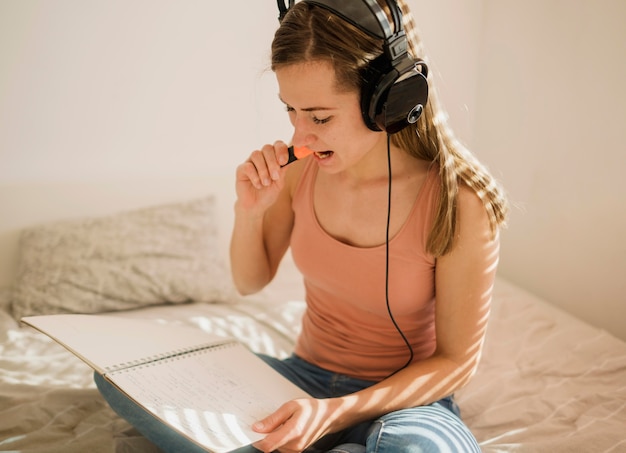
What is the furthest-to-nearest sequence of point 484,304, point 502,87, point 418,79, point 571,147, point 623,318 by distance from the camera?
point 502,87, point 571,147, point 623,318, point 484,304, point 418,79

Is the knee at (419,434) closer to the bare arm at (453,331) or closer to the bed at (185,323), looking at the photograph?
the bare arm at (453,331)

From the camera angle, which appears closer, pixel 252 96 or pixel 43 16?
pixel 43 16

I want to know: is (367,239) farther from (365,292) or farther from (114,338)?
(114,338)

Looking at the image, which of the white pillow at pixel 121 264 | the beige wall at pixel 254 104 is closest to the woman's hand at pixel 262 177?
the white pillow at pixel 121 264

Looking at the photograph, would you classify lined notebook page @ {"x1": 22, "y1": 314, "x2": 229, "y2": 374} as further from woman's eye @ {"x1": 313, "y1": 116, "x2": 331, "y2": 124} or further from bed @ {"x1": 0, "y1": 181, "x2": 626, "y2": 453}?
woman's eye @ {"x1": 313, "y1": 116, "x2": 331, "y2": 124}

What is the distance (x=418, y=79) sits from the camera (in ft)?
2.81

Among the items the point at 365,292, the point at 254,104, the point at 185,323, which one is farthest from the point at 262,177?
the point at 254,104

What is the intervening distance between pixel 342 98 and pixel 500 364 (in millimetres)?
746

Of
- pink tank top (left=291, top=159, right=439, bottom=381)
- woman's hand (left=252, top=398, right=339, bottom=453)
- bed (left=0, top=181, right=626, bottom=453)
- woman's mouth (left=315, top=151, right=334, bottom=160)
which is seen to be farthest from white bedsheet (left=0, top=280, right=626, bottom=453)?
woman's mouth (left=315, top=151, right=334, bottom=160)

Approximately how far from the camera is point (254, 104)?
184 cm

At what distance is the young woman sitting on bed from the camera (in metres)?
0.87

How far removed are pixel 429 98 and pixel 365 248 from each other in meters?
0.26

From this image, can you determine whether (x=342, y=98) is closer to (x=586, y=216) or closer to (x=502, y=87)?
(x=586, y=216)

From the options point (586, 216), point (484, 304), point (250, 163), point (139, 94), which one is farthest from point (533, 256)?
point (139, 94)
